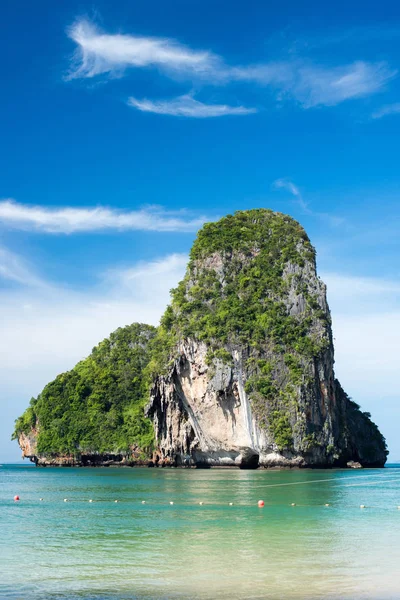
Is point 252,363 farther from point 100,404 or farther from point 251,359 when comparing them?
point 100,404

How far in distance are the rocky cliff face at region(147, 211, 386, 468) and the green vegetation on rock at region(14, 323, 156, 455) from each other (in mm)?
13288

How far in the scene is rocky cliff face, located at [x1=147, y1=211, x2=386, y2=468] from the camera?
53188 mm

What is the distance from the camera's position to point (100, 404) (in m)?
82.4

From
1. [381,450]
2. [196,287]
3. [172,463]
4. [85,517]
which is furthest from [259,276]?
[85,517]

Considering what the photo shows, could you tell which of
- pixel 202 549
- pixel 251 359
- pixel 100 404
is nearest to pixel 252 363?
pixel 251 359

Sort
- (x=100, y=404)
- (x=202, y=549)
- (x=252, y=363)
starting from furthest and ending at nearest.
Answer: (x=100, y=404)
(x=252, y=363)
(x=202, y=549)

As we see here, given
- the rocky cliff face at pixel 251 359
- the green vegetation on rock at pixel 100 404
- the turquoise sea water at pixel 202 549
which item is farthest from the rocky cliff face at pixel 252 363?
the turquoise sea water at pixel 202 549

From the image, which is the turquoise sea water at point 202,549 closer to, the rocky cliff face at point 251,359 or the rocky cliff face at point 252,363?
the rocky cliff face at point 251,359

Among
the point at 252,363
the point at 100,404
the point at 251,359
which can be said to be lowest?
the point at 100,404

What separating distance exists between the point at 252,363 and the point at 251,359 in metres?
0.34

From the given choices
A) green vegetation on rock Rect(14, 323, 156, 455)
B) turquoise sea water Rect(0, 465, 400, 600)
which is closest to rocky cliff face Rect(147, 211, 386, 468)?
green vegetation on rock Rect(14, 323, 156, 455)

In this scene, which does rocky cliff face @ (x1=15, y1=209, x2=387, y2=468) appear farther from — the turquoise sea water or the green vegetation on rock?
the turquoise sea water

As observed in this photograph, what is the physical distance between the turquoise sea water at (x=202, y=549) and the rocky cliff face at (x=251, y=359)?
86.8 feet

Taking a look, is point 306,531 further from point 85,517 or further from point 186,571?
point 85,517
